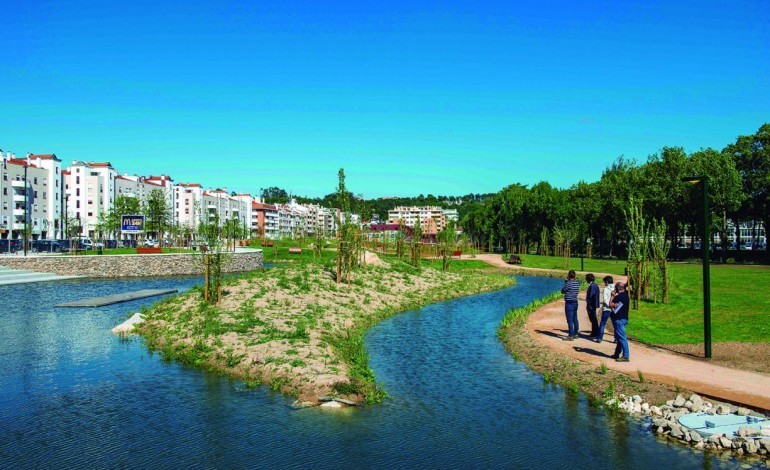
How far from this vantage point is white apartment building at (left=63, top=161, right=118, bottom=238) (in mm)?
130875

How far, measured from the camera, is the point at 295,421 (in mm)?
15102

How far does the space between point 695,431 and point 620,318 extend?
20.8ft

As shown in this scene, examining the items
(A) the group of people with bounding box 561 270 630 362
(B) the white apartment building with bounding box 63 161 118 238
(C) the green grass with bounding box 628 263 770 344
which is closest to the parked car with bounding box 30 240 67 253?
(B) the white apartment building with bounding box 63 161 118 238

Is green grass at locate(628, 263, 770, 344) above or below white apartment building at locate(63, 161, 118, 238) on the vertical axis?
below

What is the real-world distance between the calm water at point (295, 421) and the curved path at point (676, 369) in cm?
228

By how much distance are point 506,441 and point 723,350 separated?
11351 millimetres

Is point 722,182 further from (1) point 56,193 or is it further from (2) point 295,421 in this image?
(1) point 56,193

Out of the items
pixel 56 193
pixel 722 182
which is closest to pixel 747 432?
pixel 722 182

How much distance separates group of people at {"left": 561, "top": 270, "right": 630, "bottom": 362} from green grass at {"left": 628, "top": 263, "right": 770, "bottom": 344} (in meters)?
2.02

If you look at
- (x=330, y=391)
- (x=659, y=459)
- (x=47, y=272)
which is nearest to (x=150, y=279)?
(x=47, y=272)

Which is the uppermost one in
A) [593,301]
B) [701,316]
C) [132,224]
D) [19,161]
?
[19,161]

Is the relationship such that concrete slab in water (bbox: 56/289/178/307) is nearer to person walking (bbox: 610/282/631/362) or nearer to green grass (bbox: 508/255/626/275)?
person walking (bbox: 610/282/631/362)

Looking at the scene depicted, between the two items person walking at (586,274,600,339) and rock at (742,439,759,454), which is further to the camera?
person walking at (586,274,600,339)

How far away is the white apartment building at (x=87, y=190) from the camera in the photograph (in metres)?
131
